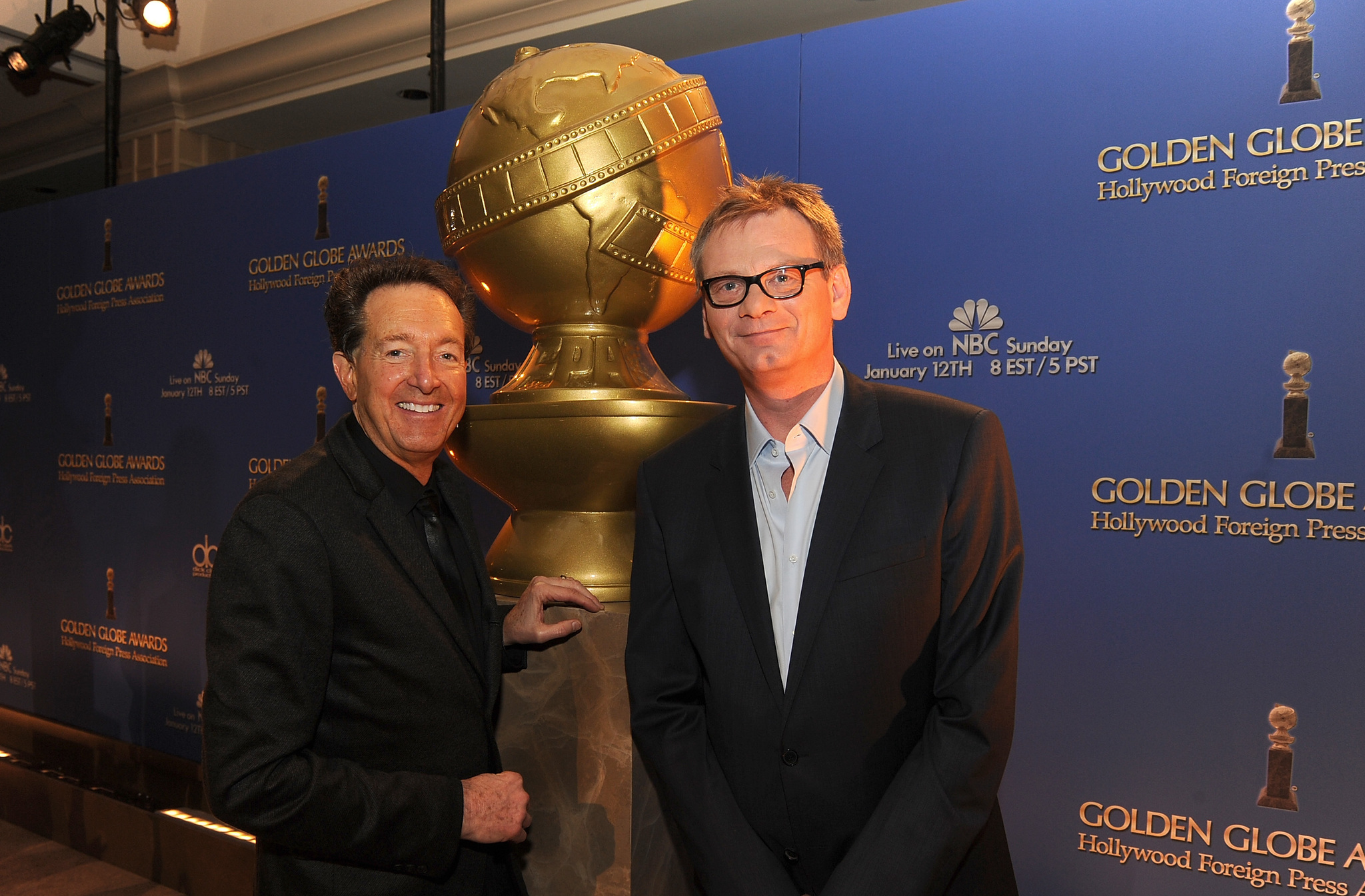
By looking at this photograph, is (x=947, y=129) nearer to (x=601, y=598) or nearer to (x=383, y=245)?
(x=601, y=598)

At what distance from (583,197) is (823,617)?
83 cm

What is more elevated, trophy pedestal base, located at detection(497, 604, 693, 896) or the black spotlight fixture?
the black spotlight fixture

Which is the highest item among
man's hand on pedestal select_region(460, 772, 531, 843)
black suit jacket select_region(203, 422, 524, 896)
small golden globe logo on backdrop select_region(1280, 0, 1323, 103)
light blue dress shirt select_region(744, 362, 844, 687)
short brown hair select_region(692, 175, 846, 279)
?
small golden globe logo on backdrop select_region(1280, 0, 1323, 103)

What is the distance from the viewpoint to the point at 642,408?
1.57m

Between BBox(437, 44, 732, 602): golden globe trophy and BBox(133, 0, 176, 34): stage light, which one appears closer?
BBox(437, 44, 732, 602): golden globe trophy

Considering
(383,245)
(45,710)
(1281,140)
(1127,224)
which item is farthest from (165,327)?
(1281,140)

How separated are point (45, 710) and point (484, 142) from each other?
15.5ft

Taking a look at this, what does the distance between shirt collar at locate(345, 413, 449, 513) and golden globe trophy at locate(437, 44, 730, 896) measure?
221 mm

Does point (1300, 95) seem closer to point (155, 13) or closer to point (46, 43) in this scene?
point (155, 13)

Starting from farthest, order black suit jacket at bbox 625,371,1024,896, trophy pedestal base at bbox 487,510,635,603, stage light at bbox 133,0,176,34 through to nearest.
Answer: stage light at bbox 133,0,176,34
trophy pedestal base at bbox 487,510,635,603
black suit jacket at bbox 625,371,1024,896

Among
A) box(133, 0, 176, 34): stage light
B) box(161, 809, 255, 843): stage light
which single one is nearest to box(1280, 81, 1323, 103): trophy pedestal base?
box(161, 809, 255, 843): stage light

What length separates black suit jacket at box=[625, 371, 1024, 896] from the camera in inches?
44.0

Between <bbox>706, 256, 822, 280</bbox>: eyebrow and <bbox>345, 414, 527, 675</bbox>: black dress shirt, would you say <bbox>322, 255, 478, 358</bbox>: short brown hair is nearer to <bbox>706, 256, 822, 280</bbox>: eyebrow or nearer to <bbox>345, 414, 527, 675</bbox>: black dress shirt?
<bbox>345, 414, 527, 675</bbox>: black dress shirt

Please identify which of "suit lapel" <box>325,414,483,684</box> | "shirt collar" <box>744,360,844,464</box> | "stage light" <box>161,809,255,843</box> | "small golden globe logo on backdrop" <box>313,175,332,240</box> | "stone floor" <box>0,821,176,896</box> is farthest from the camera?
"small golden globe logo on backdrop" <box>313,175,332,240</box>
